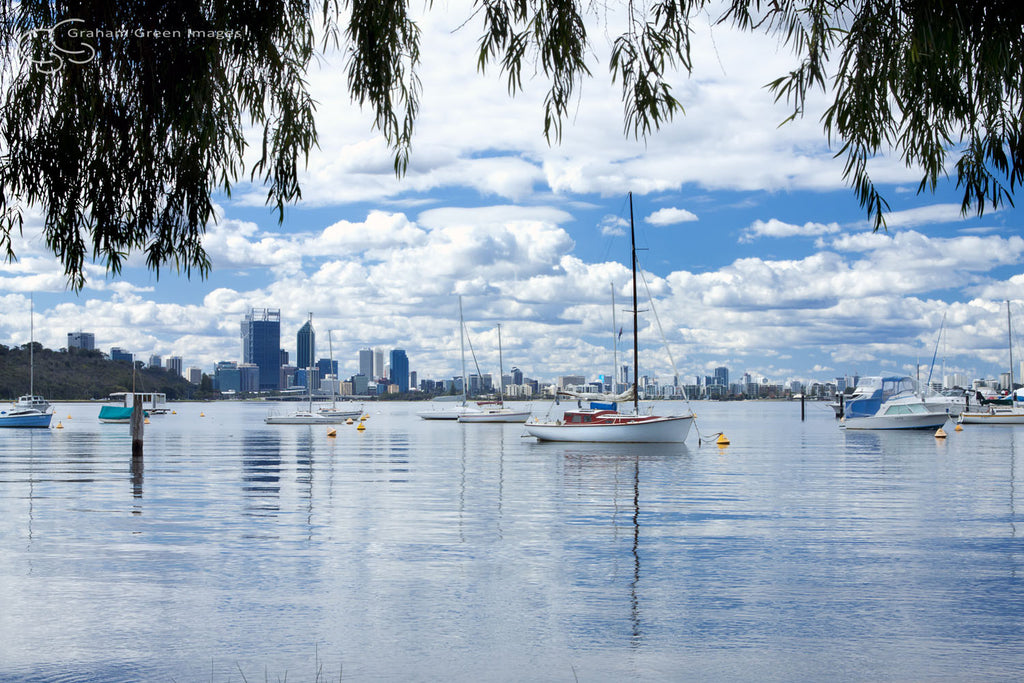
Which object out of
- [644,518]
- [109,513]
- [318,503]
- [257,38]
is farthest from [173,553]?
[257,38]

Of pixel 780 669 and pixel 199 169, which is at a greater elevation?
pixel 199 169

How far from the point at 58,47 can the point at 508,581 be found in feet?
35.4

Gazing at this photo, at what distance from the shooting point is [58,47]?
7.86 m

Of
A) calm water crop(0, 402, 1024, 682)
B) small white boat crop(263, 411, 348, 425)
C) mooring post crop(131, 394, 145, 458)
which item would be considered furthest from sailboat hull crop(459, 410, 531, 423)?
→ calm water crop(0, 402, 1024, 682)

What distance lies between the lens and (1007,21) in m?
7.10

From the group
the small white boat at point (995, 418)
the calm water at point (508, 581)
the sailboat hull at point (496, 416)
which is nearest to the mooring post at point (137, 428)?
the calm water at point (508, 581)

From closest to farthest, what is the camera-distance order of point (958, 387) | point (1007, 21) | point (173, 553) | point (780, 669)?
point (1007, 21) → point (780, 669) → point (173, 553) → point (958, 387)

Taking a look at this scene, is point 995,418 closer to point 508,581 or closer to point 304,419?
point 304,419

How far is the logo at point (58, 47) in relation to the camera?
7754 mm

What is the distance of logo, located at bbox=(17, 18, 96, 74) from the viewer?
775 centimetres

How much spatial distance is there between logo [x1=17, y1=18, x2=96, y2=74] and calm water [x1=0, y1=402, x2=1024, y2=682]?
6524 mm

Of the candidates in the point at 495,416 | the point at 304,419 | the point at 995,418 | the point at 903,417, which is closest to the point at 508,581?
the point at 903,417

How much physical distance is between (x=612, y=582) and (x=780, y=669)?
5.09 metres

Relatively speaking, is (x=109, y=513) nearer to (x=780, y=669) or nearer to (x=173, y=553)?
(x=173, y=553)
